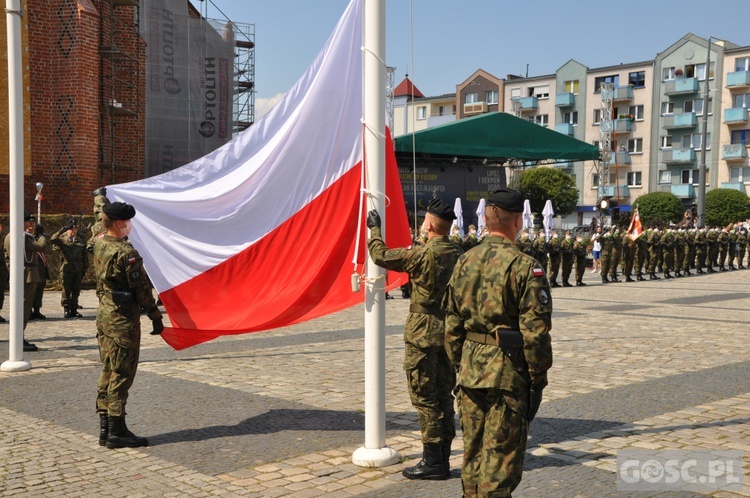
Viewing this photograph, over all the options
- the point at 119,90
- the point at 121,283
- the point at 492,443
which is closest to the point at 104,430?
the point at 121,283

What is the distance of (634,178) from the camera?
71.0 metres

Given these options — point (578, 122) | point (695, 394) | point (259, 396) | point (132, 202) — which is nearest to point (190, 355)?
point (259, 396)

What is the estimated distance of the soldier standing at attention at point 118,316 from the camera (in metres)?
6.45

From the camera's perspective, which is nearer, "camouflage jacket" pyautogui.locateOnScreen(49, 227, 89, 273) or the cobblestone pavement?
the cobblestone pavement

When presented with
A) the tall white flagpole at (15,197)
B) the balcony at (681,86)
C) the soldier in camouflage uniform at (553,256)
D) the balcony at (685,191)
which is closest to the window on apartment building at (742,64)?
the balcony at (681,86)

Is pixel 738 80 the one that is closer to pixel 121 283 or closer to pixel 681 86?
pixel 681 86

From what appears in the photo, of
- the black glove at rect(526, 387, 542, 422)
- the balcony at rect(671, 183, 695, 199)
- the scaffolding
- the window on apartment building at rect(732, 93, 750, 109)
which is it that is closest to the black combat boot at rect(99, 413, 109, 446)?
the black glove at rect(526, 387, 542, 422)

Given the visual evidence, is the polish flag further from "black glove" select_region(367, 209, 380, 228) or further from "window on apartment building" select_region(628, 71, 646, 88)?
"window on apartment building" select_region(628, 71, 646, 88)

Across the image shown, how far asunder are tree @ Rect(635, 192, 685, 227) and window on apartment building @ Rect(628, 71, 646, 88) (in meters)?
13.7

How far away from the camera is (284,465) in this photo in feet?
19.4

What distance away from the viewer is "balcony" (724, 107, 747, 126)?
6331 centimetres

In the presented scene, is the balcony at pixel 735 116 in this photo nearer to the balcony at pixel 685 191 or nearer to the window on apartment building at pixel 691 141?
the window on apartment building at pixel 691 141

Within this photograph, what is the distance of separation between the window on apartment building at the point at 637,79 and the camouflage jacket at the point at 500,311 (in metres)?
70.5

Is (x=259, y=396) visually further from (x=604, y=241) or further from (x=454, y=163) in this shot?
(x=454, y=163)
